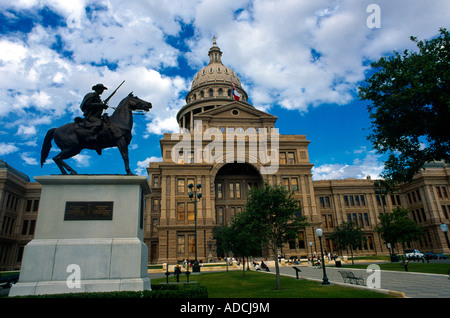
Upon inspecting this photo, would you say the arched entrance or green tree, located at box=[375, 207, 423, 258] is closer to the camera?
green tree, located at box=[375, 207, 423, 258]

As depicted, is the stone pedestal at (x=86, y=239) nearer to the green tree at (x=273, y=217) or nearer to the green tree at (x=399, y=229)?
the green tree at (x=273, y=217)

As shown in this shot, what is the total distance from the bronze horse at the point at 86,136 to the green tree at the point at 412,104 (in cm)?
1827

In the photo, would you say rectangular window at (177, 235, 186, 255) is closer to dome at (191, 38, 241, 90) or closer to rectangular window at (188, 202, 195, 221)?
rectangular window at (188, 202, 195, 221)

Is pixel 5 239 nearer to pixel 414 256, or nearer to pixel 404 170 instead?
pixel 404 170

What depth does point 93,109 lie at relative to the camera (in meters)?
10.9

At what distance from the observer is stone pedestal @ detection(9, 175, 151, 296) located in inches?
339

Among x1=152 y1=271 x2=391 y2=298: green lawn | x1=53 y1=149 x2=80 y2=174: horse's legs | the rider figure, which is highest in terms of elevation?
the rider figure

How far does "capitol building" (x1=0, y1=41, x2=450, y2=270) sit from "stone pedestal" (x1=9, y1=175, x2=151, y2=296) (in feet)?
130

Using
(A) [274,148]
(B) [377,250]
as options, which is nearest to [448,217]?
(B) [377,250]

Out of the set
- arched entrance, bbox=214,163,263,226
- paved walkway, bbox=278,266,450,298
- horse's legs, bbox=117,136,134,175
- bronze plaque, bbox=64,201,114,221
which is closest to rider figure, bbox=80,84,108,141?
horse's legs, bbox=117,136,134,175

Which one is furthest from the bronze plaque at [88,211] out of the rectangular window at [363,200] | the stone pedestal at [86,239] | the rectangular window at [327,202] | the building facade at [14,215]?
the rectangular window at [363,200]

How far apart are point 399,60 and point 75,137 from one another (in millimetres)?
22865

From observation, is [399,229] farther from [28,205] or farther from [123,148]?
[28,205]
